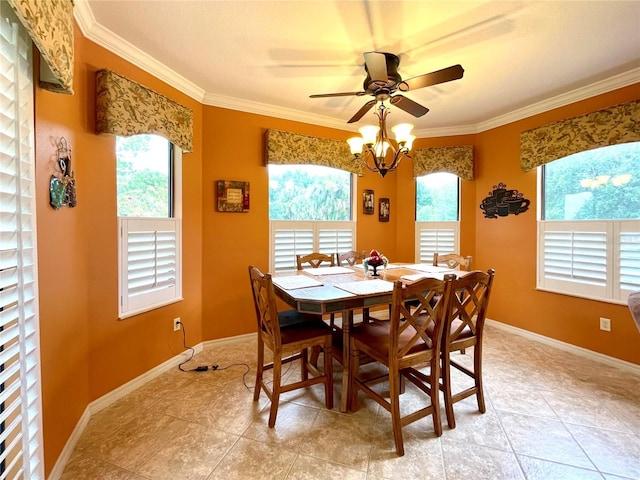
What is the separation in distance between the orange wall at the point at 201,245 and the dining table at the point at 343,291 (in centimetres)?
110

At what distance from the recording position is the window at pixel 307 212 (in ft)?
11.0

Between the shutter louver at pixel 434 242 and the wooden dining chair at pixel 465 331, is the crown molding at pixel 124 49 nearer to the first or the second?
the wooden dining chair at pixel 465 331

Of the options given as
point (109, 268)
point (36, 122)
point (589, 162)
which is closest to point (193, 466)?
point (109, 268)

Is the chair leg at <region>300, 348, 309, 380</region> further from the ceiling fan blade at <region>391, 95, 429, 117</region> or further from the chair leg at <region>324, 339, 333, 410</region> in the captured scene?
the ceiling fan blade at <region>391, 95, 429, 117</region>

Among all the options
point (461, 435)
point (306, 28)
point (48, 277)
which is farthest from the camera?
point (306, 28)

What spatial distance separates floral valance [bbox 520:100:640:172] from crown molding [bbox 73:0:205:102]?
354cm

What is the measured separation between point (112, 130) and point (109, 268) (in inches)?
38.0

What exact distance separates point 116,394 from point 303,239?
220cm

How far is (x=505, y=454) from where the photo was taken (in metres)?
1.60

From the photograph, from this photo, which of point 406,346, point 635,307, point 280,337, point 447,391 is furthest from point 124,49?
point 635,307

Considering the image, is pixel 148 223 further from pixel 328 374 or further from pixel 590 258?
pixel 590 258

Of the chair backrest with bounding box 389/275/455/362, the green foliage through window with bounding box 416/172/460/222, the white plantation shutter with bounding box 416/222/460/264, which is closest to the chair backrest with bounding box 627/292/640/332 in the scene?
the chair backrest with bounding box 389/275/455/362

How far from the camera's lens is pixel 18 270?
1160mm

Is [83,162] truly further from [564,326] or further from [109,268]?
[564,326]
